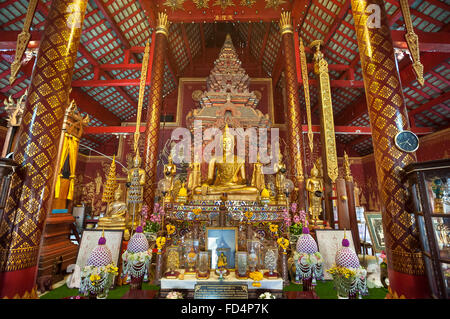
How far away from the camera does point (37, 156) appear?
2.65 m

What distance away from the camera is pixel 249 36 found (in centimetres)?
1108

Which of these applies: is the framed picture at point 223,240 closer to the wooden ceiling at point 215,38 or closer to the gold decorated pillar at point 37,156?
the gold decorated pillar at point 37,156

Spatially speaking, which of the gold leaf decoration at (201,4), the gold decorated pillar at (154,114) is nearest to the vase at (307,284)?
the gold decorated pillar at (154,114)

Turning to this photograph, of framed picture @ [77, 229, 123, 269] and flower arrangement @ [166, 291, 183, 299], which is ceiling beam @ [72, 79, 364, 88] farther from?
flower arrangement @ [166, 291, 183, 299]

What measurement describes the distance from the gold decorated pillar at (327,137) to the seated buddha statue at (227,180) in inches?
103

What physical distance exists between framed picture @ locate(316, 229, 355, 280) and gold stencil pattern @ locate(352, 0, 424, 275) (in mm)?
1170

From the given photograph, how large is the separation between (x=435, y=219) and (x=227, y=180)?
13.0 ft

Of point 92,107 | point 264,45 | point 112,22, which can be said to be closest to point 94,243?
point 112,22

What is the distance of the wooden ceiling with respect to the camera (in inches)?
250

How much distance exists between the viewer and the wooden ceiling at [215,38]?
20.9ft

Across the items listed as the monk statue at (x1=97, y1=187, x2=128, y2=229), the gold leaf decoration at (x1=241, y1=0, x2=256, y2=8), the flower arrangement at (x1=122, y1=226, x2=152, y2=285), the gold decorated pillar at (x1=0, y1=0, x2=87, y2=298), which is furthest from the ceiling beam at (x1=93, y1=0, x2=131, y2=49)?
the flower arrangement at (x1=122, y1=226, x2=152, y2=285)

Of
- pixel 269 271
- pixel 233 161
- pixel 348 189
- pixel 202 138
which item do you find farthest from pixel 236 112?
pixel 269 271
